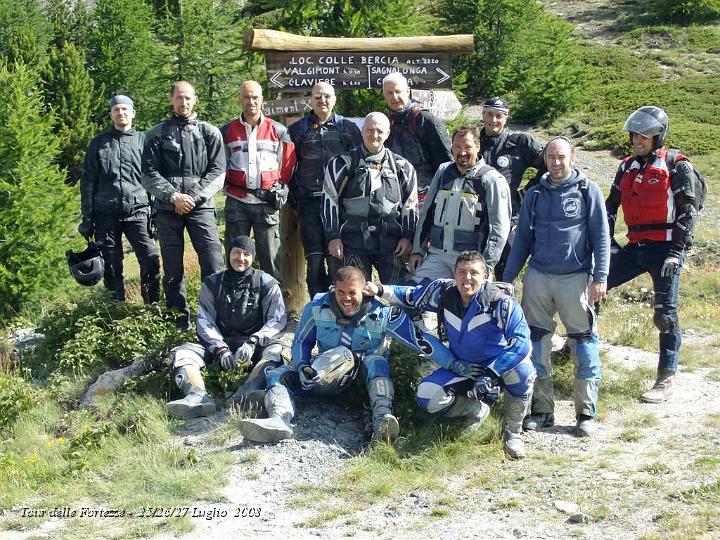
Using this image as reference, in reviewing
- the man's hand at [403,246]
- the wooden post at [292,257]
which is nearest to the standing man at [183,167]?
the wooden post at [292,257]

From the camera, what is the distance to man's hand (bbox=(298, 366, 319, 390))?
672 cm

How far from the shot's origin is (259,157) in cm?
813

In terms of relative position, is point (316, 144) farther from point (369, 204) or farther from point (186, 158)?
point (186, 158)

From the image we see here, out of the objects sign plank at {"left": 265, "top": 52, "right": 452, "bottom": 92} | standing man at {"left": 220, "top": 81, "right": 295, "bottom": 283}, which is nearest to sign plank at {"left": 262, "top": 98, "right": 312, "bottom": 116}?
sign plank at {"left": 265, "top": 52, "right": 452, "bottom": 92}

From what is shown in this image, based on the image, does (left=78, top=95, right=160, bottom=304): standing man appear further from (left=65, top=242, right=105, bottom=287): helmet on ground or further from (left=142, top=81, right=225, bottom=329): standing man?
(left=142, top=81, right=225, bottom=329): standing man

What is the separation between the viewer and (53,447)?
22.1ft

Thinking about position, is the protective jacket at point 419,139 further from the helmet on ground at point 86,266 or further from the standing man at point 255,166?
the helmet on ground at point 86,266

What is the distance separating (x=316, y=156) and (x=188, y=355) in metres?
2.27

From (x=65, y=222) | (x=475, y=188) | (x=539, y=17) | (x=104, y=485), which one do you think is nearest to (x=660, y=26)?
(x=539, y=17)

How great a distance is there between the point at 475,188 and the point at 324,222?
1.38 metres

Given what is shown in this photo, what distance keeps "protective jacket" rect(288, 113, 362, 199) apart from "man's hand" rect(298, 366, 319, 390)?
2035 millimetres

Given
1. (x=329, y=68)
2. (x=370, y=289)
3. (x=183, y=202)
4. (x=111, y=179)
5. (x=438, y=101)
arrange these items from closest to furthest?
(x=370, y=289), (x=183, y=202), (x=111, y=179), (x=329, y=68), (x=438, y=101)

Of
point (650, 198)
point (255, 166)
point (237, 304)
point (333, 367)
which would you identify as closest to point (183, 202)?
point (255, 166)

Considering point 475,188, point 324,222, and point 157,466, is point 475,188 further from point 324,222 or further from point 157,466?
point 157,466
